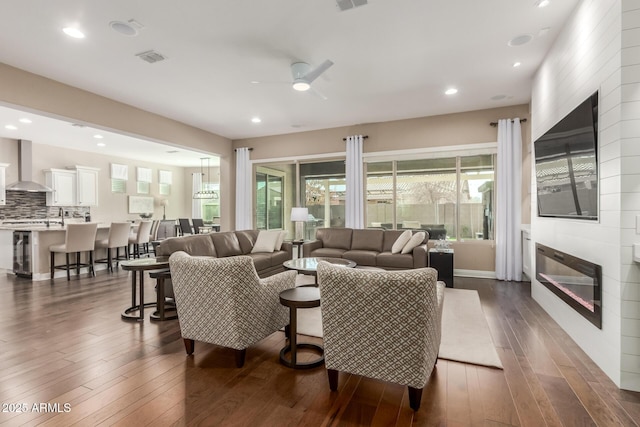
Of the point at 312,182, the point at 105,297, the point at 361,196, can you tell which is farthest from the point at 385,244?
the point at 105,297

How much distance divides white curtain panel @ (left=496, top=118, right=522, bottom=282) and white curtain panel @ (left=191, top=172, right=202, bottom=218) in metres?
10.1

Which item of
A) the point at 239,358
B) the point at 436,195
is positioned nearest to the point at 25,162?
the point at 239,358

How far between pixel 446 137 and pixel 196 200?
943cm

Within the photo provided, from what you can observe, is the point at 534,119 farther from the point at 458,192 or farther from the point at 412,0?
the point at 412,0

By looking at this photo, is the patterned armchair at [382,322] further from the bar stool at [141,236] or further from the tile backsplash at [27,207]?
the tile backsplash at [27,207]

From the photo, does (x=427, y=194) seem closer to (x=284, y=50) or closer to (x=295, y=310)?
(x=284, y=50)

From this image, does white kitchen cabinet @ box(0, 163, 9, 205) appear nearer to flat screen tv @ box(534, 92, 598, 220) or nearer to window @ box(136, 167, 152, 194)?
window @ box(136, 167, 152, 194)

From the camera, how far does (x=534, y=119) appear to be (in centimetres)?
413

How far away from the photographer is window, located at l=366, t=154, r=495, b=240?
5.88 m

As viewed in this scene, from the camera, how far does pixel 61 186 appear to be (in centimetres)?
→ 811

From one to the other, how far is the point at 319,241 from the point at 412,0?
4267mm

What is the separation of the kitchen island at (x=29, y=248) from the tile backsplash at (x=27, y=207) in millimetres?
1770

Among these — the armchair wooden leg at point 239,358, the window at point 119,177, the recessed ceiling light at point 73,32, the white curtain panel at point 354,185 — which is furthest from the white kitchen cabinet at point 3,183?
the armchair wooden leg at point 239,358

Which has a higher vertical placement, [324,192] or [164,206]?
[324,192]
